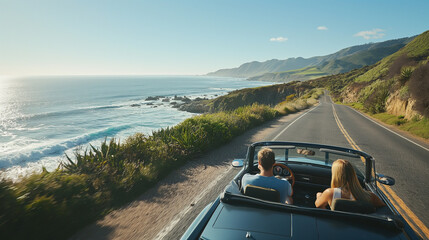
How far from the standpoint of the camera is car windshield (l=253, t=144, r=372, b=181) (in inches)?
122

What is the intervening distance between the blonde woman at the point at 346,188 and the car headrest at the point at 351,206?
0.31 feet

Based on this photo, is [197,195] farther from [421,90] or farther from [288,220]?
[421,90]

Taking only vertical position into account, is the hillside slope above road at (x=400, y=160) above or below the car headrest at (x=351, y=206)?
below

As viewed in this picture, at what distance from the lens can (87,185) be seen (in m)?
4.63

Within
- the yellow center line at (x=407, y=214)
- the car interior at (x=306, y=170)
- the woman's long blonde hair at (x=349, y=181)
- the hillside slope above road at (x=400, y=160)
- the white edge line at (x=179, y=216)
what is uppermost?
the woman's long blonde hair at (x=349, y=181)

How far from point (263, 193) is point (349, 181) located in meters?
0.93

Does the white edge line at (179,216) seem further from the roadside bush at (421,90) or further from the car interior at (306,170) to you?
the roadside bush at (421,90)

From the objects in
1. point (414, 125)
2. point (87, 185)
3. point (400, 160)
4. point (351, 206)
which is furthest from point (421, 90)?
point (87, 185)

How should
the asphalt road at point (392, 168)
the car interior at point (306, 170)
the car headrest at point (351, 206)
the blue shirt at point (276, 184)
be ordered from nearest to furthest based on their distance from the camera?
1. the car headrest at point (351, 206)
2. the blue shirt at point (276, 184)
3. the car interior at point (306, 170)
4. the asphalt road at point (392, 168)

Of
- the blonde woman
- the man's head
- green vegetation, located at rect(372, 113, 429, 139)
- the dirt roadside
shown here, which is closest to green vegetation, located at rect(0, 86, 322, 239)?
the dirt roadside

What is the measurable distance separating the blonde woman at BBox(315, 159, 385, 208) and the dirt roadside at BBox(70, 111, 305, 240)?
2.57m

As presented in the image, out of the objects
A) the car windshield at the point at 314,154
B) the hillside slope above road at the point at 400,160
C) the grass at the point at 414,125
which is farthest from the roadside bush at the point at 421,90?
the car windshield at the point at 314,154

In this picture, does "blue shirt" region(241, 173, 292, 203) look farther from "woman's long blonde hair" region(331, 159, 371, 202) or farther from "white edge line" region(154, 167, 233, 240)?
"white edge line" region(154, 167, 233, 240)

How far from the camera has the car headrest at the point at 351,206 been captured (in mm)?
2205
